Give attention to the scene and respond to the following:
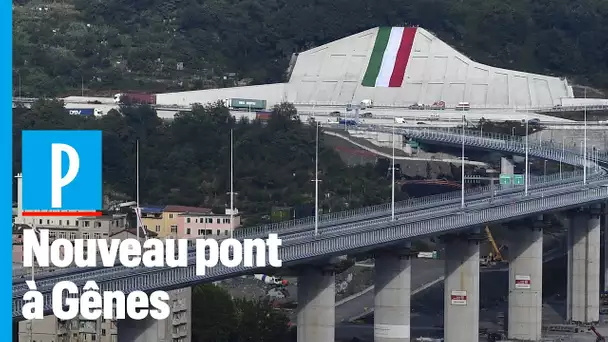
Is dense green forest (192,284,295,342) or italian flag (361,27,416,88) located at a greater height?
italian flag (361,27,416,88)

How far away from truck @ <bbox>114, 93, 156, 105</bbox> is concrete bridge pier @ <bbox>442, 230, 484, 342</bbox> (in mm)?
48577

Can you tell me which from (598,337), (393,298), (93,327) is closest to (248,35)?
(598,337)

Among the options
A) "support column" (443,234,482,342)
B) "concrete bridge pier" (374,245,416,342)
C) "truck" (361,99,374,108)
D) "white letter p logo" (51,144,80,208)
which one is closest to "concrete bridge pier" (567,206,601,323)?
"support column" (443,234,482,342)

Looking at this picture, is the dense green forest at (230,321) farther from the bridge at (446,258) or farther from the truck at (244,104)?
the truck at (244,104)

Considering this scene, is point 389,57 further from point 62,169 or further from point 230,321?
point 62,169

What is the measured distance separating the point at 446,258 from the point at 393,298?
17.1ft

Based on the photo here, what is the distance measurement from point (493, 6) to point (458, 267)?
235 ft

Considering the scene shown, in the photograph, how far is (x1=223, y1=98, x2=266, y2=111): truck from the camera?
114 m

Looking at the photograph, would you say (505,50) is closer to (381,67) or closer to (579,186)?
(381,67)

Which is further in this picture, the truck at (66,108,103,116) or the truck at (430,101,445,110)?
the truck at (430,101,445,110)

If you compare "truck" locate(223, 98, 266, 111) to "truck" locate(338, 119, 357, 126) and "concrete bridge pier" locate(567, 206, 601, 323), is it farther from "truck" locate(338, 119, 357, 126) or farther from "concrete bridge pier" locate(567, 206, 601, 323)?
"concrete bridge pier" locate(567, 206, 601, 323)

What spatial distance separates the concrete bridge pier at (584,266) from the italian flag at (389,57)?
48.1 metres

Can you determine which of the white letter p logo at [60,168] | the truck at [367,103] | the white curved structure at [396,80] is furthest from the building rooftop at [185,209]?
the truck at [367,103]

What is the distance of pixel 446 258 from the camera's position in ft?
211
